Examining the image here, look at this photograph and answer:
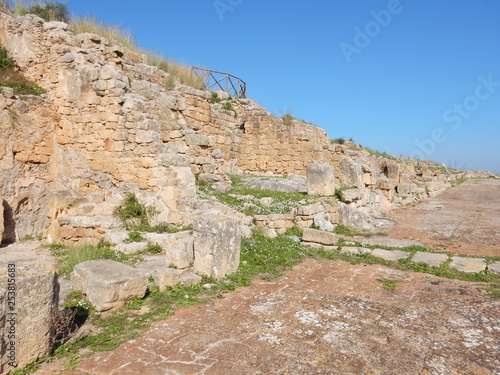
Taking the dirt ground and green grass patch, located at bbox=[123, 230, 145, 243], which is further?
green grass patch, located at bbox=[123, 230, 145, 243]

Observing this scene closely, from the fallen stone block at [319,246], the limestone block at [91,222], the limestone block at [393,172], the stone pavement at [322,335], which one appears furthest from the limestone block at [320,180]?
the limestone block at [393,172]

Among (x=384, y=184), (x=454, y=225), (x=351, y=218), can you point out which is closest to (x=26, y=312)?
(x=351, y=218)

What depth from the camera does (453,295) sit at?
16.9 ft

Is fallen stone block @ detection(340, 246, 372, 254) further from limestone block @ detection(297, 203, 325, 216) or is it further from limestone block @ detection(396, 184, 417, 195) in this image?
limestone block @ detection(396, 184, 417, 195)

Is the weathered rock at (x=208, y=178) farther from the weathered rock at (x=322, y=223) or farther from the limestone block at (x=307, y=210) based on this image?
the weathered rock at (x=322, y=223)

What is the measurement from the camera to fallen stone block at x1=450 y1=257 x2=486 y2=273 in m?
6.42

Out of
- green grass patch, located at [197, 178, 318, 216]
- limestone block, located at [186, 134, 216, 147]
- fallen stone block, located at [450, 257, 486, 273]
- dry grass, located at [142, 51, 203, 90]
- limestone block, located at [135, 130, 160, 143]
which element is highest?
dry grass, located at [142, 51, 203, 90]

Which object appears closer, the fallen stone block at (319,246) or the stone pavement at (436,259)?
the stone pavement at (436,259)

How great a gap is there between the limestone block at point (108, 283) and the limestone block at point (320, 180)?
753cm

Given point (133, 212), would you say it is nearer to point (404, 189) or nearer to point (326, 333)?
point (326, 333)

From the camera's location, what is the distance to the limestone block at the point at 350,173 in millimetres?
13547

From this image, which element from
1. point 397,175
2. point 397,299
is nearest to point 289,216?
point 397,299

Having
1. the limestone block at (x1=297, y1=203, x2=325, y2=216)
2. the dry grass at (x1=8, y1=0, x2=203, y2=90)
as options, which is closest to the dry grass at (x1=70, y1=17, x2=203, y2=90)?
the dry grass at (x1=8, y1=0, x2=203, y2=90)

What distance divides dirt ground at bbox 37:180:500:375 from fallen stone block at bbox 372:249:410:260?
1091 mm
